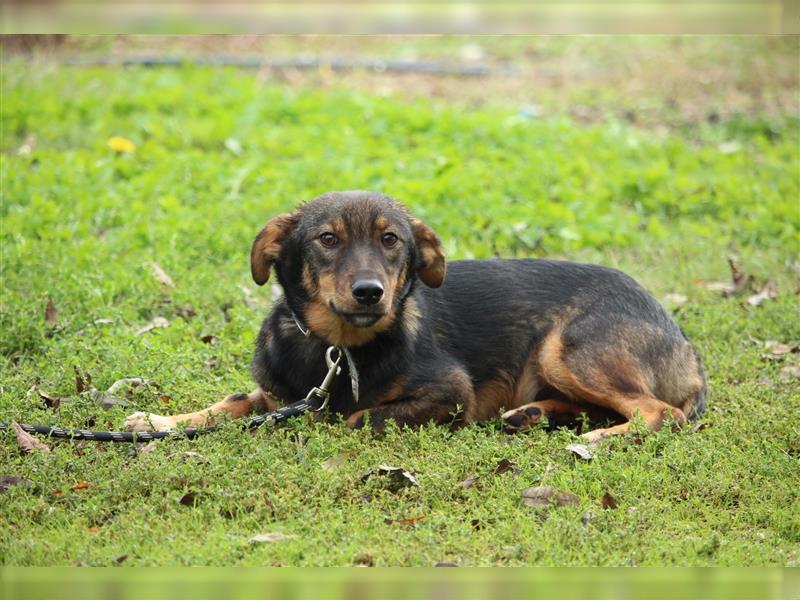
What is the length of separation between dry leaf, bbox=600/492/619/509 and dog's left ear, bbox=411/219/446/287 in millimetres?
1726

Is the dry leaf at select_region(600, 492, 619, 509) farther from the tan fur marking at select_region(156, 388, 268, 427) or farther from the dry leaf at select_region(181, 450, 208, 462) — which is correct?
the tan fur marking at select_region(156, 388, 268, 427)

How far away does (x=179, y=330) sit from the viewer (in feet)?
23.1

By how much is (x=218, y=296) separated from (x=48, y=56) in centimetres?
718

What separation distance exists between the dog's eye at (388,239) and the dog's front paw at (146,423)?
4.82 feet

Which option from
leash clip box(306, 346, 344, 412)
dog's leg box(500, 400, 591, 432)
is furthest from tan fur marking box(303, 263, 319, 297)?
dog's leg box(500, 400, 591, 432)

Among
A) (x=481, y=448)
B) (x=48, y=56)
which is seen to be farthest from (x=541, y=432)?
(x=48, y=56)

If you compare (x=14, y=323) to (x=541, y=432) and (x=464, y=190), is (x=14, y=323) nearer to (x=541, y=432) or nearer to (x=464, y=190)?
(x=541, y=432)

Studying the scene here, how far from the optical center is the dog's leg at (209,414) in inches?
218

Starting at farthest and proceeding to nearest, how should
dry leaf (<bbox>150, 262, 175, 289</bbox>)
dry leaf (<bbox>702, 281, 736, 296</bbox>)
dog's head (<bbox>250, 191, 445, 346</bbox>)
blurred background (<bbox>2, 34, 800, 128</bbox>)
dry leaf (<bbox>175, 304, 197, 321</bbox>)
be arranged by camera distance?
1. blurred background (<bbox>2, 34, 800, 128</bbox>)
2. dry leaf (<bbox>702, 281, 736, 296</bbox>)
3. dry leaf (<bbox>150, 262, 175, 289</bbox>)
4. dry leaf (<bbox>175, 304, 197, 321</bbox>)
5. dog's head (<bbox>250, 191, 445, 346</bbox>)

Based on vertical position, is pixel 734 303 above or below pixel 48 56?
A: below

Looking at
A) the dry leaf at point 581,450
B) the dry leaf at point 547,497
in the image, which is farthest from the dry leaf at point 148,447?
the dry leaf at point 581,450

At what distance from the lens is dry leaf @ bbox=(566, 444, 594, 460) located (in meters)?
5.29

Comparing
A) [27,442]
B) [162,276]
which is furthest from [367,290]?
[162,276]

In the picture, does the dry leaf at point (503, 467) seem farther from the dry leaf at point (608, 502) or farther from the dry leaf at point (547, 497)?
the dry leaf at point (608, 502)
